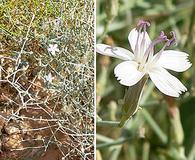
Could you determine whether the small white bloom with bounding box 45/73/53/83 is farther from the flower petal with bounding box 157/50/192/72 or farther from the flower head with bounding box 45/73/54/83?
the flower petal with bounding box 157/50/192/72

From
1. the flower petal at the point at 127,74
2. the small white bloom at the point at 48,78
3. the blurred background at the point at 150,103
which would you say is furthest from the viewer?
the blurred background at the point at 150,103

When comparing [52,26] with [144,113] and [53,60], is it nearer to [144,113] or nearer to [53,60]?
[53,60]

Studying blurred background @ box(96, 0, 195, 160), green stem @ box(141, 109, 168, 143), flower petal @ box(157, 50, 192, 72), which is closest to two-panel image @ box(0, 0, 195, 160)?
flower petal @ box(157, 50, 192, 72)

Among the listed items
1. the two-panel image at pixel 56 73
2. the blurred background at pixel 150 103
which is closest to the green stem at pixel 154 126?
the blurred background at pixel 150 103

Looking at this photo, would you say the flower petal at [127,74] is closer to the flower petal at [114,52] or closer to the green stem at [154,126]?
the flower petal at [114,52]

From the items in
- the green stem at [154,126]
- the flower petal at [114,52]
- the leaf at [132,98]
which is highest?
the flower petal at [114,52]

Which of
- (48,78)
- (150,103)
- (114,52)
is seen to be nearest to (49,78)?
(48,78)

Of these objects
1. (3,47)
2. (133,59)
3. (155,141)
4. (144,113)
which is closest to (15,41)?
(3,47)
